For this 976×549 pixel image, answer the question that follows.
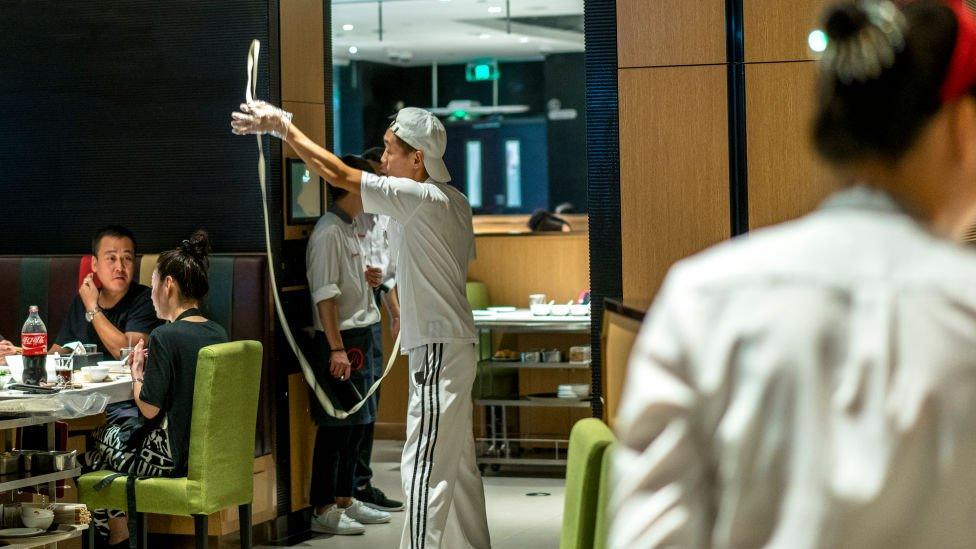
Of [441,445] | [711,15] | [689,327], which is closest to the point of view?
[689,327]

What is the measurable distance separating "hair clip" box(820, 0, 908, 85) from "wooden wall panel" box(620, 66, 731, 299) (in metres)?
3.11

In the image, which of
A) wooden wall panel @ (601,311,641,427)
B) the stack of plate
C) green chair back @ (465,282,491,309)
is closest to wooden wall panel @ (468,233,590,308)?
green chair back @ (465,282,491,309)

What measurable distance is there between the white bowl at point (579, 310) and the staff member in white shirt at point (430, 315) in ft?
7.66

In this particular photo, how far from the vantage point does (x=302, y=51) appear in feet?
18.7

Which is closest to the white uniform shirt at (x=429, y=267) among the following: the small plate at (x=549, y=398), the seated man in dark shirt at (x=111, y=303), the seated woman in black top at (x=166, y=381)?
the seated woman in black top at (x=166, y=381)

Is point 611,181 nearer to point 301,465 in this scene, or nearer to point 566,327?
point 301,465

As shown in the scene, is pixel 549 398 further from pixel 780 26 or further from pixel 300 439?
pixel 780 26

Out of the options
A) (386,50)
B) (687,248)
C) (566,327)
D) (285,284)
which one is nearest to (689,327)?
(687,248)

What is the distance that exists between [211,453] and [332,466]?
3.88 ft

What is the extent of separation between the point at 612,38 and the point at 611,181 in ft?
1.55

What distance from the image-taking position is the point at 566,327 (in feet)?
22.5

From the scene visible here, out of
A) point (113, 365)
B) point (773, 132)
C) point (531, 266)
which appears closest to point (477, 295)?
point (531, 266)

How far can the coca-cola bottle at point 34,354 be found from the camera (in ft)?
14.5

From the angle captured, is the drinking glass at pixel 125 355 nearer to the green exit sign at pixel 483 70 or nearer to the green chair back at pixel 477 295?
the green chair back at pixel 477 295
